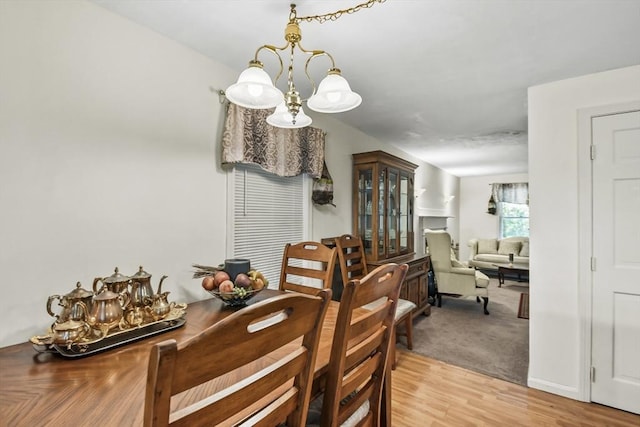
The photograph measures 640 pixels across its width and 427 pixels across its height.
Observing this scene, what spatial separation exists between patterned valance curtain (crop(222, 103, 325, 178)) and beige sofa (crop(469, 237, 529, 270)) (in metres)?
5.16

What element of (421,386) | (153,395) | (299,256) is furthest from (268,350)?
(421,386)

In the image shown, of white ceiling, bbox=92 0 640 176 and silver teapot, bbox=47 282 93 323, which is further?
white ceiling, bbox=92 0 640 176

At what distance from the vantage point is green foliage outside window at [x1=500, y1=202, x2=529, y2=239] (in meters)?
7.01

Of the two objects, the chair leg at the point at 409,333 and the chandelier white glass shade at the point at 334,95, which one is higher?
the chandelier white glass shade at the point at 334,95

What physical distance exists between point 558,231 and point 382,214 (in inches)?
64.3

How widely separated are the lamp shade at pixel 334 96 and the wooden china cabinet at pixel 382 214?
6.40 feet

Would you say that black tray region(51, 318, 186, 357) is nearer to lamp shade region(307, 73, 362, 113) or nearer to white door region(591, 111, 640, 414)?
lamp shade region(307, 73, 362, 113)

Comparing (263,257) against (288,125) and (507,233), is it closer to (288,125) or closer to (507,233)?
(288,125)

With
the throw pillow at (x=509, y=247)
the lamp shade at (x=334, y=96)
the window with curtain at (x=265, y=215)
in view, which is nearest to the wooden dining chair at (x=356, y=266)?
the window with curtain at (x=265, y=215)

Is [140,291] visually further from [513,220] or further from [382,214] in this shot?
[513,220]

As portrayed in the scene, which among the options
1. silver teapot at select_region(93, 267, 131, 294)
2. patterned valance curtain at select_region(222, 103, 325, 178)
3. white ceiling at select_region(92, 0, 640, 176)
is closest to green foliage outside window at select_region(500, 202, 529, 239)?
white ceiling at select_region(92, 0, 640, 176)

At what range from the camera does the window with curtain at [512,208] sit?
6.87 meters

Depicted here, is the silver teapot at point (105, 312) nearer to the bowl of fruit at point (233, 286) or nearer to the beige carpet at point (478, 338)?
the bowl of fruit at point (233, 286)

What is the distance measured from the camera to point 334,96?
1.36 meters
